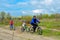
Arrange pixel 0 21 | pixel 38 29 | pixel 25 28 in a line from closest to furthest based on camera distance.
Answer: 1. pixel 38 29
2. pixel 25 28
3. pixel 0 21

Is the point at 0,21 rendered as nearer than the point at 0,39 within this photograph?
No

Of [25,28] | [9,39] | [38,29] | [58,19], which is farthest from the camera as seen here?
[58,19]

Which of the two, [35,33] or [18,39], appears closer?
[18,39]

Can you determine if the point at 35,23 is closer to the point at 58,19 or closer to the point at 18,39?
the point at 18,39

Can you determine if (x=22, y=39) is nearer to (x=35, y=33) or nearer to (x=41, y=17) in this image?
(x=35, y=33)

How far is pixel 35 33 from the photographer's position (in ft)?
65.3

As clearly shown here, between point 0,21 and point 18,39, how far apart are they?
107 ft

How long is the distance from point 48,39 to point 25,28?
6159 mm

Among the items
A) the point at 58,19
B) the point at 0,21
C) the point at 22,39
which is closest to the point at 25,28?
the point at 22,39

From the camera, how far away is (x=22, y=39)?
16.1 metres

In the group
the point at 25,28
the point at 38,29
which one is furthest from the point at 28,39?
the point at 25,28

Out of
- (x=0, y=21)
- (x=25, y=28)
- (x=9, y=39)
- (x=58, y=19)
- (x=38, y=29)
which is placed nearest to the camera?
(x=9, y=39)

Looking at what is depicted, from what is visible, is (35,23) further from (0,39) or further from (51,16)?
(51,16)

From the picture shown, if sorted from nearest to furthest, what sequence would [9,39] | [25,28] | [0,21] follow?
1. [9,39]
2. [25,28]
3. [0,21]
